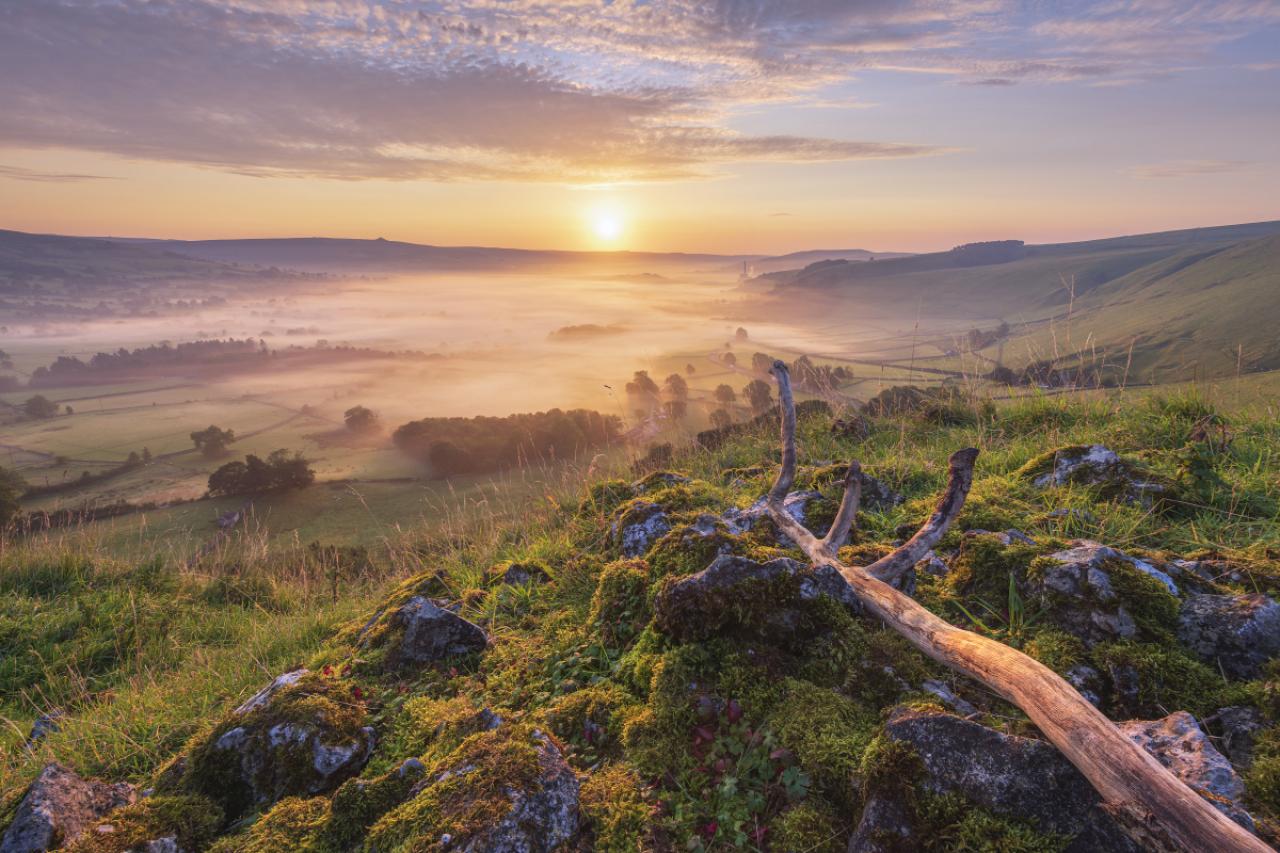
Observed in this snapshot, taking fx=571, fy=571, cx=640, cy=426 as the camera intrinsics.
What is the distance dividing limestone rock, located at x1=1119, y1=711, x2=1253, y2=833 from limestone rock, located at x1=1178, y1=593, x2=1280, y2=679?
0.97 m

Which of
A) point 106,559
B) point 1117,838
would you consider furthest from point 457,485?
point 1117,838

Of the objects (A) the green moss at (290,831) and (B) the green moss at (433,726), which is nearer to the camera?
(A) the green moss at (290,831)

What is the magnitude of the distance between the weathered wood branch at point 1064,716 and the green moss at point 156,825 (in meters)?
4.21

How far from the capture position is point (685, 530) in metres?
4.94

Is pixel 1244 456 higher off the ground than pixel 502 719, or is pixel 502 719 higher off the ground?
pixel 1244 456

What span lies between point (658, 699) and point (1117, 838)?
2.16 metres

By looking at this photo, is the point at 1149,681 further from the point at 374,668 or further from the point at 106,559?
the point at 106,559

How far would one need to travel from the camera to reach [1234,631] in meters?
3.31

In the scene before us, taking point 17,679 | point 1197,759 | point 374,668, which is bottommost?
point 17,679

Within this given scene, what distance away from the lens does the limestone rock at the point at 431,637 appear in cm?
484

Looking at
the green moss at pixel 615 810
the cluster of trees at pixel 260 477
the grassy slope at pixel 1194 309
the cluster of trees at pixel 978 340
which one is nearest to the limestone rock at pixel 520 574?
the green moss at pixel 615 810

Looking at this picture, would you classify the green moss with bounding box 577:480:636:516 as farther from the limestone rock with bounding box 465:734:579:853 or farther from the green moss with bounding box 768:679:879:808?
the limestone rock with bounding box 465:734:579:853

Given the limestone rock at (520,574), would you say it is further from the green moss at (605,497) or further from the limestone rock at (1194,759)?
the limestone rock at (1194,759)

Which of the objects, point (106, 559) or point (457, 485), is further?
point (457, 485)
